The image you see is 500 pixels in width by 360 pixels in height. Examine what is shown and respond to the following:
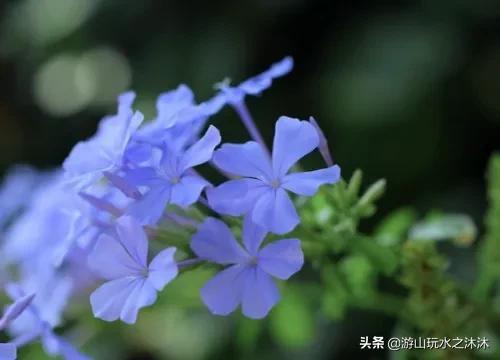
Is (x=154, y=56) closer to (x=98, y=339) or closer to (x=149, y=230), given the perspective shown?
(x=98, y=339)

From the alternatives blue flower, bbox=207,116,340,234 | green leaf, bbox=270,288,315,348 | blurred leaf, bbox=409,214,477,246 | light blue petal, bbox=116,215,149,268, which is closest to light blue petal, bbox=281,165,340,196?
blue flower, bbox=207,116,340,234

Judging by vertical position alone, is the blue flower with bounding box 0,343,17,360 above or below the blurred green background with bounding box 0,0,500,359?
below

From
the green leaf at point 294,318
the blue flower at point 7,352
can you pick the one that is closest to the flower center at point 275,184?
the blue flower at point 7,352

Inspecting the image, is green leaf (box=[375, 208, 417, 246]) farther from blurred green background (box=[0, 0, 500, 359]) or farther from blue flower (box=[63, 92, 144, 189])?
blurred green background (box=[0, 0, 500, 359])

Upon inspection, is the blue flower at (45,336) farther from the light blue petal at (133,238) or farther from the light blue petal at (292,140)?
the light blue petal at (292,140)

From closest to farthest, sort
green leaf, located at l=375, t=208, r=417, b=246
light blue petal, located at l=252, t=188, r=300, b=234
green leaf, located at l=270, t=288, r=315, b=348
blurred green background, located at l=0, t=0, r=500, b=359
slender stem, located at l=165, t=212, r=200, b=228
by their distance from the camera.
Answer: light blue petal, located at l=252, t=188, r=300, b=234 → slender stem, located at l=165, t=212, r=200, b=228 → green leaf, located at l=375, t=208, r=417, b=246 → green leaf, located at l=270, t=288, r=315, b=348 → blurred green background, located at l=0, t=0, r=500, b=359

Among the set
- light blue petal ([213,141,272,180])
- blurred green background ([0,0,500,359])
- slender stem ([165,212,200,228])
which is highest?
blurred green background ([0,0,500,359])

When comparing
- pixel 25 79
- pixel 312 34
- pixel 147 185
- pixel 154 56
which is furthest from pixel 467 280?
pixel 25 79
